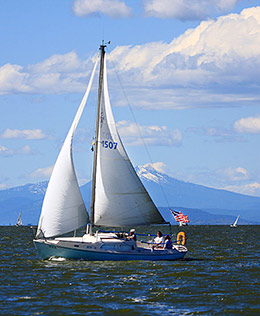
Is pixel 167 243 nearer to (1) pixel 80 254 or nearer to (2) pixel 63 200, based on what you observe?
(1) pixel 80 254

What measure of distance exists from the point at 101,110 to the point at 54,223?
27.6ft

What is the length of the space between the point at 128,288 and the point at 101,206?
11.8m

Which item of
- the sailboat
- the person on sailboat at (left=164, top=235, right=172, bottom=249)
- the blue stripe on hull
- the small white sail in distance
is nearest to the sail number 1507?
the sailboat

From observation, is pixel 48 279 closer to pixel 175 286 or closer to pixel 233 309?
pixel 175 286

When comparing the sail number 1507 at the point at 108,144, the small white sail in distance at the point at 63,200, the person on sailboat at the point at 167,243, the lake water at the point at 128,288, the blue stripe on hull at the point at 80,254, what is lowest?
the lake water at the point at 128,288

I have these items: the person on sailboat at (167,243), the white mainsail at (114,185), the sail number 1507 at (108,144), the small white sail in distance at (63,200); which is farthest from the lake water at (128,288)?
the sail number 1507 at (108,144)

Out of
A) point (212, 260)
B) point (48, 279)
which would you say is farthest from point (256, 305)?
point (212, 260)

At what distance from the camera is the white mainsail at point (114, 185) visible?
48906 mm

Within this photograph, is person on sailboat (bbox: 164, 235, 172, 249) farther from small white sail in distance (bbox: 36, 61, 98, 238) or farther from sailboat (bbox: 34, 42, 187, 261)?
small white sail in distance (bbox: 36, 61, 98, 238)

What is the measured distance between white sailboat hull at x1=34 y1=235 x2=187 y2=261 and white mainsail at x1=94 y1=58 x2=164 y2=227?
4.67 feet

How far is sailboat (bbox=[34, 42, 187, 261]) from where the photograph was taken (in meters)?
47.3

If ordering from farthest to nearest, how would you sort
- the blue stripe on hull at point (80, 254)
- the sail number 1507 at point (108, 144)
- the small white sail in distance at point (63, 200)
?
1. the sail number 1507 at point (108, 144)
2. the blue stripe on hull at point (80, 254)
3. the small white sail in distance at point (63, 200)

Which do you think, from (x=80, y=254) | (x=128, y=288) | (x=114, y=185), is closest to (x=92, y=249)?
(x=80, y=254)

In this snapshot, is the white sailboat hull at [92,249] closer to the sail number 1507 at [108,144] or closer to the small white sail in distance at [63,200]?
the small white sail in distance at [63,200]
